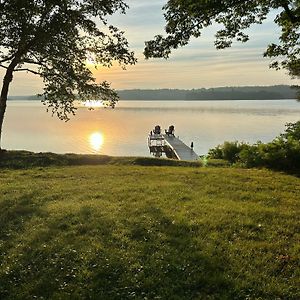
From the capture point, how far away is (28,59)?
57.6ft

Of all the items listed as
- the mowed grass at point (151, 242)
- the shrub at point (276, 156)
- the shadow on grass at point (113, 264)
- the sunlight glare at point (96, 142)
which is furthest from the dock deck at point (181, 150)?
the shadow on grass at point (113, 264)

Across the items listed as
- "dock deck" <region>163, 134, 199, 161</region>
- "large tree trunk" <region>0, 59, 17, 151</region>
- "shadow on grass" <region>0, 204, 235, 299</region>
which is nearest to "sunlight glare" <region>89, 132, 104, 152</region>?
"dock deck" <region>163, 134, 199, 161</region>

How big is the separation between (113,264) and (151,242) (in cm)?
94

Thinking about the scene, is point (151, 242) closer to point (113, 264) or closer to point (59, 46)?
point (113, 264)

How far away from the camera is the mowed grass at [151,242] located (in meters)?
4.93

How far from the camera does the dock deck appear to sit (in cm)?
3238

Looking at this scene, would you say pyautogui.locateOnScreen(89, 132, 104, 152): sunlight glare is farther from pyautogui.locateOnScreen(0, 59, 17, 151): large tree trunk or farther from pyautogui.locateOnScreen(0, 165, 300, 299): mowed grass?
pyautogui.locateOnScreen(0, 165, 300, 299): mowed grass

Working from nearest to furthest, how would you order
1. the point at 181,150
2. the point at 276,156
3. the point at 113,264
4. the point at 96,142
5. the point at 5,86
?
the point at 113,264, the point at 276,156, the point at 5,86, the point at 181,150, the point at 96,142

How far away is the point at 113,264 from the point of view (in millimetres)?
5434

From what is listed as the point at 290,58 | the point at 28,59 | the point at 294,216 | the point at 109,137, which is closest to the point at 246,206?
the point at 294,216

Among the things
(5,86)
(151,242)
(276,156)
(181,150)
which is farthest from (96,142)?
(151,242)

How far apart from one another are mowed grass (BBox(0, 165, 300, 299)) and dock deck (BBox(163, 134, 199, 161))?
21.8 meters

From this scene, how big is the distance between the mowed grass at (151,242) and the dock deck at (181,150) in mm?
21784

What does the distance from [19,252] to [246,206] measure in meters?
4.76
